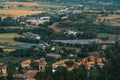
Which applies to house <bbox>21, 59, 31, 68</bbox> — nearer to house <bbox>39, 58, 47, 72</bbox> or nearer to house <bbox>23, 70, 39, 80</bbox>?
house <bbox>39, 58, 47, 72</bbox>

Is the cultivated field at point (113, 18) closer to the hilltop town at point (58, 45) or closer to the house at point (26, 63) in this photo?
the hilltop town at point (58, 45)

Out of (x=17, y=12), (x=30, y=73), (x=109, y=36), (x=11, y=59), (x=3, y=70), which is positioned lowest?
(x=17, y=12)

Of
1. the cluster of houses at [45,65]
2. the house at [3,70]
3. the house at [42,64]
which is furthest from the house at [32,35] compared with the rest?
the house at [3,70]

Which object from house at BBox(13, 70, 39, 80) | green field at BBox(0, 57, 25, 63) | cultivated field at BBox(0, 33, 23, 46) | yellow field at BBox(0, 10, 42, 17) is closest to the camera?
house at BBox(13, 70, 39, 80)

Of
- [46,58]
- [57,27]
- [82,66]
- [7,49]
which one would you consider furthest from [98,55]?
[57,27]

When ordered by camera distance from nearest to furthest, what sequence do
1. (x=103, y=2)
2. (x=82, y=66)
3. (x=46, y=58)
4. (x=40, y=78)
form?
(x=40, y=78)
(x=82, y=66)
(x=46, y=58)
(x=103, y=2)

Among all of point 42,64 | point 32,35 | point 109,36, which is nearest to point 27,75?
point 42,64

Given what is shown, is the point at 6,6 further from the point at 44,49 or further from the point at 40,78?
the point at 40,78

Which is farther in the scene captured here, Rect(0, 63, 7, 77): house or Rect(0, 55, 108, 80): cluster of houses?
Rect(0, 55, 108, 80): cluster of houses

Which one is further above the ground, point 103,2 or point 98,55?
point 98,55

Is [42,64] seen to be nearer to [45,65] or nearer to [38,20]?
[45,65]

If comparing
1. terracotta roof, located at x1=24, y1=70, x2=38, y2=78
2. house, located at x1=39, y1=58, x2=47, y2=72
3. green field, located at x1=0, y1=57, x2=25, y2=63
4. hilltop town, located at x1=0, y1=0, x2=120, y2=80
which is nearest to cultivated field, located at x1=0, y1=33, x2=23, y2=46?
hilltop town, located at x1=0, y1=0, x2=120, y2=80
